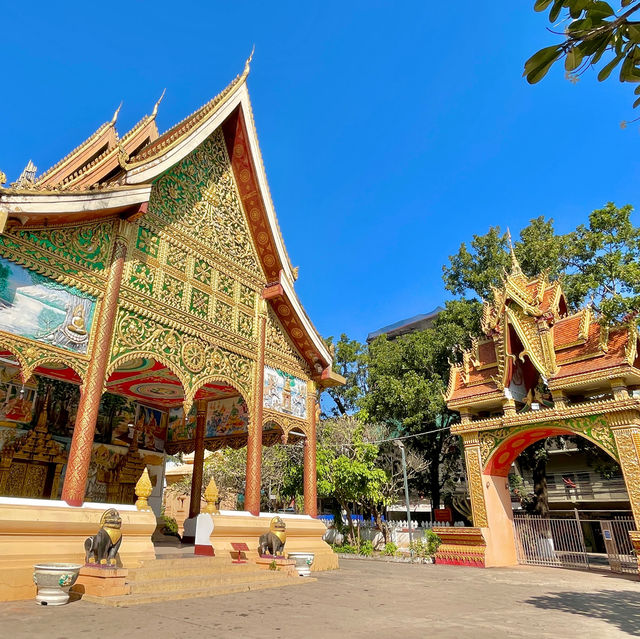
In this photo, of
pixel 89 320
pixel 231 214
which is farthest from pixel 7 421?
pixel 231 214

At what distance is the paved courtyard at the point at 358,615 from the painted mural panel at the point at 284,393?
4.28 meters

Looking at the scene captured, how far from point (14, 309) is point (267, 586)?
586cm

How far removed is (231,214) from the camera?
38.7 ft

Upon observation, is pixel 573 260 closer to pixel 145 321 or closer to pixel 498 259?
pixel 498 259

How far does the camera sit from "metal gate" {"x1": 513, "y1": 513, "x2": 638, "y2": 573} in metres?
12.9

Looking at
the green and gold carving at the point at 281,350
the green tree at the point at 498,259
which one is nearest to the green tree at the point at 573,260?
the green tree at the point at 498,259

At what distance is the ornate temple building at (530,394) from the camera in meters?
12.1

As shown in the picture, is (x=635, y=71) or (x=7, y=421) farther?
(x=7, y=421)

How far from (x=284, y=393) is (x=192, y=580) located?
18.2ft

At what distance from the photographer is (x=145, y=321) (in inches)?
340

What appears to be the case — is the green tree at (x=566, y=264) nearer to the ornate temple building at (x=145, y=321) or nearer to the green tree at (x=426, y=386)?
the green tree at (x=426, y=386)

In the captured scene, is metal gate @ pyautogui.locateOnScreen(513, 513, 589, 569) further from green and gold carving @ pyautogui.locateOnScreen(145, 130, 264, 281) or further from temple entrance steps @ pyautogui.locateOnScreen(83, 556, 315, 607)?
green and gold carving @ pyautogui.locateOnScreen(145, 130, 264, 281)

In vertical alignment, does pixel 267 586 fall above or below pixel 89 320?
below

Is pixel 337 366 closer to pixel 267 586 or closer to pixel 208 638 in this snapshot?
pixel 267 586
